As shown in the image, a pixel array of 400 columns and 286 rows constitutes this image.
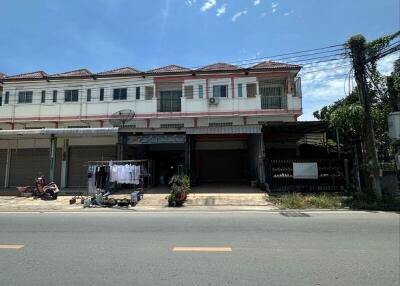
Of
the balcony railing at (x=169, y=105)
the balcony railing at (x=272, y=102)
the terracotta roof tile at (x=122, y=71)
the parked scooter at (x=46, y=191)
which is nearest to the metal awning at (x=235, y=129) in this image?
the balcony railing at (x=272, y=102)

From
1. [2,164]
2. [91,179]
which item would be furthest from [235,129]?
[2,164]

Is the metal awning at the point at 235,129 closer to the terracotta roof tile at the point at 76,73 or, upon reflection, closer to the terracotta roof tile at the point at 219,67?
the terracotta roof tile at the point at 219,67

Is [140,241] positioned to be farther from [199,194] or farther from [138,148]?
[138,148]

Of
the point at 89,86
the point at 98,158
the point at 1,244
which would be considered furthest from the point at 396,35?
the point at 89,86

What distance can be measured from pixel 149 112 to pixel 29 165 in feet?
29.3

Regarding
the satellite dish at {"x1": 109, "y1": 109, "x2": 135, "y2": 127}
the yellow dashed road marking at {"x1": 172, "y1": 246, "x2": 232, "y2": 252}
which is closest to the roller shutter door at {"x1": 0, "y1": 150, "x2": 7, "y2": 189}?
the satellite dish at {"x1": 109, "y1": 109, "x2": 135, "y2": 127}

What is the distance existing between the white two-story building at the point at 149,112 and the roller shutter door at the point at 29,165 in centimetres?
7

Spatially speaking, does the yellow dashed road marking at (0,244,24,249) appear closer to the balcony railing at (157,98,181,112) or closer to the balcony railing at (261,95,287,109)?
the balcony railing at (157,98,181,112)

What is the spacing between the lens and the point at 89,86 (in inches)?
1051

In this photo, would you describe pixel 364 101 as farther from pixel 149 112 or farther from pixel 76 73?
pixel 76 73

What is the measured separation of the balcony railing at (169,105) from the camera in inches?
1027

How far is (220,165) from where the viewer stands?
27812 mm

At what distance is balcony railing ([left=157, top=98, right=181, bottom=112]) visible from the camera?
2609 centimetres

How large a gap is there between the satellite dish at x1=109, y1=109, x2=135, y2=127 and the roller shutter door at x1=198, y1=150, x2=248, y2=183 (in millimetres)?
6410
